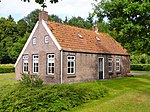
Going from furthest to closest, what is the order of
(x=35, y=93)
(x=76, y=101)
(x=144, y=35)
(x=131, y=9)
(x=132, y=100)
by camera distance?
(x=144, y=35) < (x=131, y=9) < (x=132, y=100) < (x=76, y=101) < (x=35, y=93)

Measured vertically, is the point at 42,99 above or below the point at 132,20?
below

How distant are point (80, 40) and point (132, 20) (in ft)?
36.4

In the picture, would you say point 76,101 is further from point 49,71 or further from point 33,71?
point 33,71

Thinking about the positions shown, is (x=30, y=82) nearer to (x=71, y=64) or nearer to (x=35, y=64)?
(x=71, y=64)

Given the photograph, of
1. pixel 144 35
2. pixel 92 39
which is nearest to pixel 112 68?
pixel 92 39

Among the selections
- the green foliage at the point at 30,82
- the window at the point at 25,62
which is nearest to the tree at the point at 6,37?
the window at the point at 25,62

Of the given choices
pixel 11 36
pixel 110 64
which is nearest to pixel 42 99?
pixel 110 64

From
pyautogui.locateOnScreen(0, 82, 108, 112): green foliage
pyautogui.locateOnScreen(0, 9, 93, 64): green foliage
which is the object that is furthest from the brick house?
pyautogui.locateOnScreen(0, 9, 93, 64): green foliage

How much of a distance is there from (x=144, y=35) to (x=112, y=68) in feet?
47.0

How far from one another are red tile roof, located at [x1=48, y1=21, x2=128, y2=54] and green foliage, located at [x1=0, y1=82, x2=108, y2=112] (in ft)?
35.3

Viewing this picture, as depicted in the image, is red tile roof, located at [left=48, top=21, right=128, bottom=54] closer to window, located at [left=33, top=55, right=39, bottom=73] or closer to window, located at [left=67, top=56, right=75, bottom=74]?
window, located at [left=67, top=56, right=75, bottom=74]

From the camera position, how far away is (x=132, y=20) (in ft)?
50.4

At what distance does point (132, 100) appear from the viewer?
13039mm

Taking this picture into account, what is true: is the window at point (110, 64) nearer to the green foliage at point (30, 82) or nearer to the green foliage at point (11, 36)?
the green foliage at point (30, 82)
